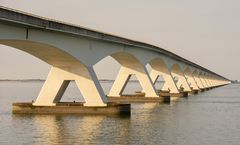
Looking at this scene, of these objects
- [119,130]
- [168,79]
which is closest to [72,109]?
[119,130]

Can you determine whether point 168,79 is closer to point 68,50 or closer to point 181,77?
point 181,77

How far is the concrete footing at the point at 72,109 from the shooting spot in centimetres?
4538

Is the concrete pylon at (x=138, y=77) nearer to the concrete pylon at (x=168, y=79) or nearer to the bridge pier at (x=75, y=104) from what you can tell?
the concrete pylon at (x=168, y=79)

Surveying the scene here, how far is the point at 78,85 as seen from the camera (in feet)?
152

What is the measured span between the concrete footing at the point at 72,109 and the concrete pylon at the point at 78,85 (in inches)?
30.8

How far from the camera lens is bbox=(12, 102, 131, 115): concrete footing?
45.4 m

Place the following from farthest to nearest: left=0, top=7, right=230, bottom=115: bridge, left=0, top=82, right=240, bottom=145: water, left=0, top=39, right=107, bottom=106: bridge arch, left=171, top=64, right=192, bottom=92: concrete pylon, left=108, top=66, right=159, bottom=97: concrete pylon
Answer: left=171, top=64, right=192, bottom=92: concrete pylon < left=108, top=66, right=159, bottom=97: concrete pylon < left=0, top=39, right=107, bottom=106: bridge arch < left=0, top=7, right=230, bottom=115: bridge < left=0, top=82, right=240, bottom=145: water

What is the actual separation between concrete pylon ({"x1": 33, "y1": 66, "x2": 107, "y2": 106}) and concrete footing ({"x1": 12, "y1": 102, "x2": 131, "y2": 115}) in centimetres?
78

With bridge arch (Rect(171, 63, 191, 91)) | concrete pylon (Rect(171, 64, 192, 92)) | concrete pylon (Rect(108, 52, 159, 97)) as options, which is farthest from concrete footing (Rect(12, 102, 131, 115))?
concrete pylon (Rect(171, 64, 192, 92))

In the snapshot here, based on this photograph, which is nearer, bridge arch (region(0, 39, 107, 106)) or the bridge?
the bridge

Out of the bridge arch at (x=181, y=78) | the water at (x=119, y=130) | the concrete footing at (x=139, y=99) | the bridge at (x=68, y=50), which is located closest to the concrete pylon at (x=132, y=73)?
the bridge at (x=68, y=50)

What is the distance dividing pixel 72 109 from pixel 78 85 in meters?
2.57

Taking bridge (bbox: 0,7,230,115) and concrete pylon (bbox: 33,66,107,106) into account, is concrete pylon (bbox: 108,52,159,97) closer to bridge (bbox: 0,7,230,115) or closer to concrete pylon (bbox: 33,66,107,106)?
bridge (bbox: 0,7,230,115)

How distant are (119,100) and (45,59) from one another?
88.9 ft
